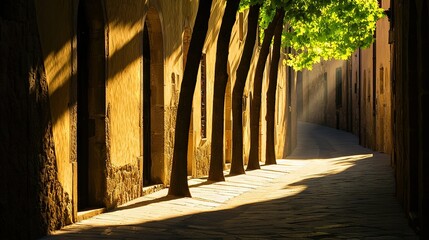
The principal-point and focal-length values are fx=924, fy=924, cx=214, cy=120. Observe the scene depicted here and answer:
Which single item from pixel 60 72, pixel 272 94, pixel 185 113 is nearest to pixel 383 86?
pixel 272 94

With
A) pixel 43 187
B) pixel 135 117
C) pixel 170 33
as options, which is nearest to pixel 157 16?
pixel 170 33

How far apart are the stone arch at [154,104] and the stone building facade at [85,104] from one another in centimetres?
2

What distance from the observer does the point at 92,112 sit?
44.6ft

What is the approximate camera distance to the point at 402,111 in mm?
12781

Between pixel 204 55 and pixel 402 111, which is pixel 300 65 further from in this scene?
pixel 402 111

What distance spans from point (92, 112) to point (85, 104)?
171mm

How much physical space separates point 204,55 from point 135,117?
24.0ft

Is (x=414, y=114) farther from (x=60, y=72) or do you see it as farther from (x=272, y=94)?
(x=272, y=94)

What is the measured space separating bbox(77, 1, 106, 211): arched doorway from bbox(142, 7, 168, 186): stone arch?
4088 mm

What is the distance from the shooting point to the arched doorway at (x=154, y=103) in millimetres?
17750

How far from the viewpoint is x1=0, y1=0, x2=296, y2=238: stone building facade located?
9.77 metres

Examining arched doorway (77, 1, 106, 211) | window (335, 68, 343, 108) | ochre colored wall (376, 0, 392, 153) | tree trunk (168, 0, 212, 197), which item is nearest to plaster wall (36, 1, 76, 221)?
arched doorway (77, 1, 106, 211)

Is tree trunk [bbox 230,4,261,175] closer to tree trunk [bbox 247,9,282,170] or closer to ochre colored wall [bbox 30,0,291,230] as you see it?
ochre colored wall [bbox 30,0,291,230]

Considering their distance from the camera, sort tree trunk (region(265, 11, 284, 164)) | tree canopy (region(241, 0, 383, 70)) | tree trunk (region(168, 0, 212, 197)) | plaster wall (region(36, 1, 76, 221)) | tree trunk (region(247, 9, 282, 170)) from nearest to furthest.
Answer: plaster wall (region(36, 1, 76, 221)) < tree trunk (region(168, 0, 212, 197)) < tree trunk (region(247, 9, 282, 170)) < tree trunk (region(265, 11, 284, 164)) < tree canopy (region(241, 0, 383, 70))
